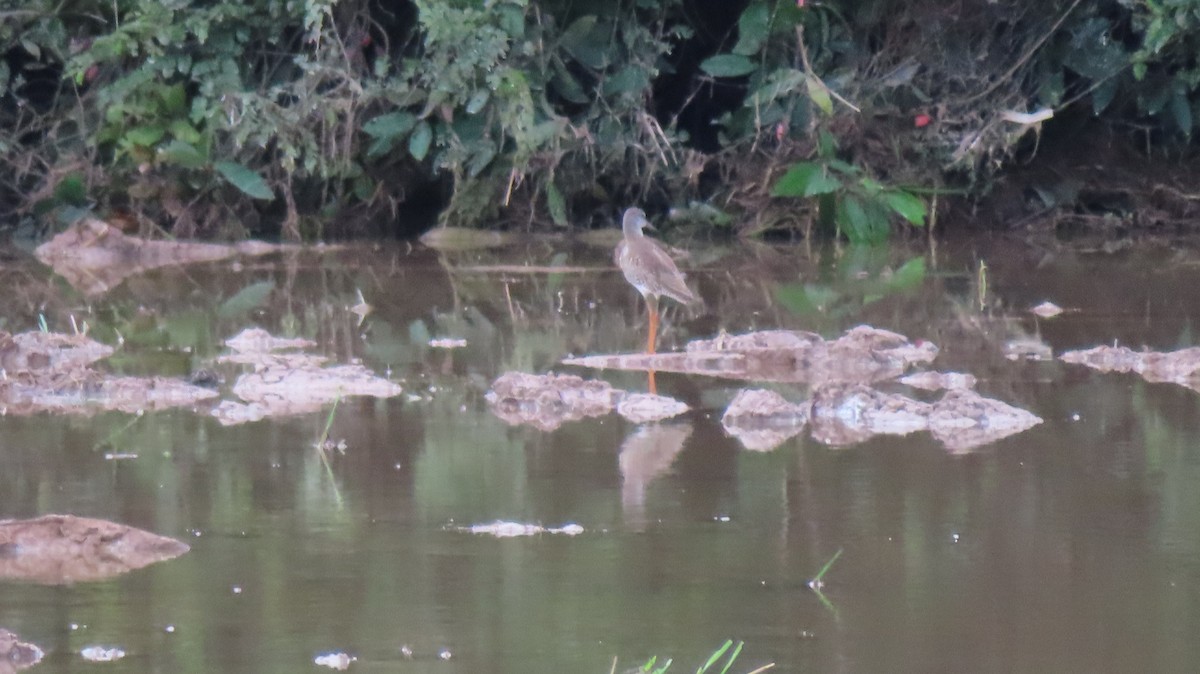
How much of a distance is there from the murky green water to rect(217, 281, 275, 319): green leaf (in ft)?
2.31

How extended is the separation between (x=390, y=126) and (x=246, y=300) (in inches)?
128

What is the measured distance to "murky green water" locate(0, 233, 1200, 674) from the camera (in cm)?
342

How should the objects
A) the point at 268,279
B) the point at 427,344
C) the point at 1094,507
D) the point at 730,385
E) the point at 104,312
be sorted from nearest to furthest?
the point at 1094,507 → the point at 730,385 → the point at 427,344 → the point at 104,312 → the point at 268,279

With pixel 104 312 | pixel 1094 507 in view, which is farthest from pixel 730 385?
pixel 104 312

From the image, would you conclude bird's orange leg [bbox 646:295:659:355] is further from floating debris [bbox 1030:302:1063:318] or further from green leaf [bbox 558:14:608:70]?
green leaf [bbox 558:14:608:70]

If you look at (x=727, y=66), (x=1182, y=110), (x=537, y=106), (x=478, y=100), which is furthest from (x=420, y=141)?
(x=1182, y=110)

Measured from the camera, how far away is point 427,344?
7.29 meters

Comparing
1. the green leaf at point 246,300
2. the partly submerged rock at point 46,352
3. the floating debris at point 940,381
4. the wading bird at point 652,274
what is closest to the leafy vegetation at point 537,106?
the green leaf at point 246,300

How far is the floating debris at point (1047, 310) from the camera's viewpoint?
790 centimetres

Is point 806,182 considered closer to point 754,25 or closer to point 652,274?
point 754,25

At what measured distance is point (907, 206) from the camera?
11828 millimetres

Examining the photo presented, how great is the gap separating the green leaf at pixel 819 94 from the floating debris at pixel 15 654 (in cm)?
882

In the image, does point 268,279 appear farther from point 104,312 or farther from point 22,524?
point 22,524

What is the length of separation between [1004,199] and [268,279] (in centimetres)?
593
